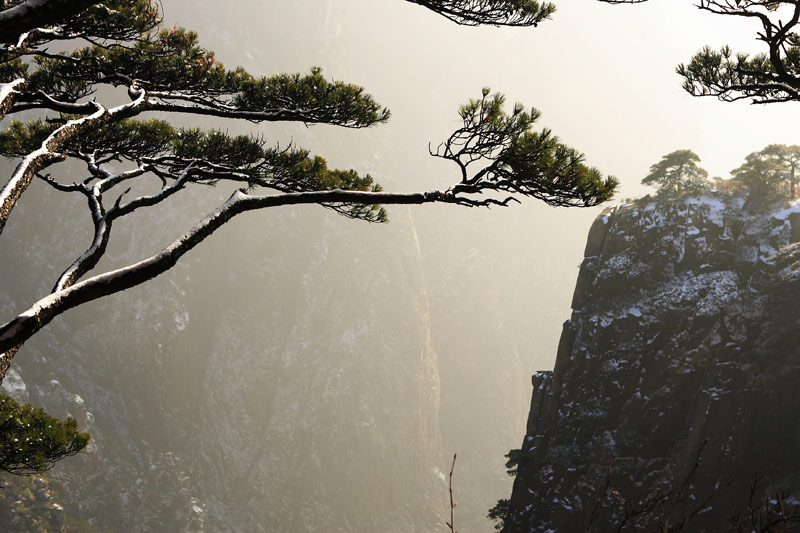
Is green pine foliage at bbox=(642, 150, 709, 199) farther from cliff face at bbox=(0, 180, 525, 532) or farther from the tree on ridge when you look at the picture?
cliff face at bbox=(0, 180, 525, 532)

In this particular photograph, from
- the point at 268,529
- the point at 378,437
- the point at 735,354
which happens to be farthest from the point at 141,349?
the point at 735,354

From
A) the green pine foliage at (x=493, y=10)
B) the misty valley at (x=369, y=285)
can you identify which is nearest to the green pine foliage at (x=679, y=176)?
the misty valley at (x=369, y=285)

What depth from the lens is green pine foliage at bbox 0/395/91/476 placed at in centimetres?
591

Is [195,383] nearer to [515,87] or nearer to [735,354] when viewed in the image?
[735,354]

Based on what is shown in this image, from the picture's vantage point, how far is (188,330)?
37844mm

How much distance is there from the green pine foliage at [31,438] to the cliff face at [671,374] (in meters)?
11.5

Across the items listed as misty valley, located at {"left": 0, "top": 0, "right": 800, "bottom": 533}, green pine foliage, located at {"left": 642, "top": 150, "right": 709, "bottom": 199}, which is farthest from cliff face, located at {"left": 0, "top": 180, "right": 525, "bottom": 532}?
green pine foliage, located at {"left": 642, "top": 150, "right": 709, "bottom": 199}

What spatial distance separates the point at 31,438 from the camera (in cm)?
596

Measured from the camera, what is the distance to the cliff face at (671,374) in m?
12.9

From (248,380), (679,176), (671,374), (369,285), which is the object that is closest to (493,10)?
(671,374)

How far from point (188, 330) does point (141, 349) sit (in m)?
3.43

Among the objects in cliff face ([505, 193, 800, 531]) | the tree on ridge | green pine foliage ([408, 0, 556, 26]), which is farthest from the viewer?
cliff face ([505, 193, 800, 531])

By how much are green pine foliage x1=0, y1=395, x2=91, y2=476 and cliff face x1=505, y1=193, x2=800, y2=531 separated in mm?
11493

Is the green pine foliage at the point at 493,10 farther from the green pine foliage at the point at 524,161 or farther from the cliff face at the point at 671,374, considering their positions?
the cliff face at the point at 671,374
